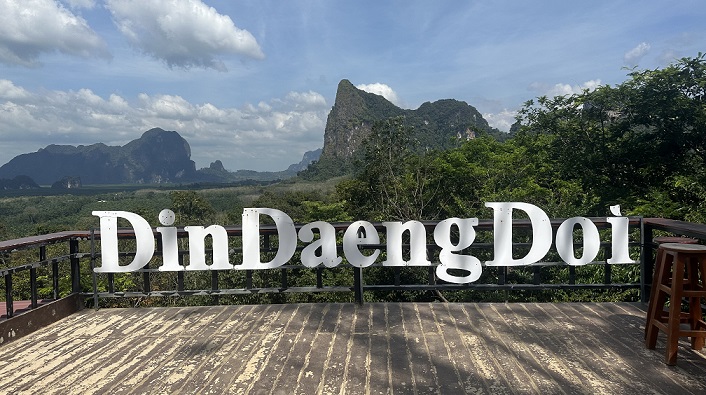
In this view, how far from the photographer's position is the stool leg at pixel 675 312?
2.55m

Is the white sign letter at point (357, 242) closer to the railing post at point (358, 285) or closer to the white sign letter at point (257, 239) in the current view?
the railing post at point (358, 285)

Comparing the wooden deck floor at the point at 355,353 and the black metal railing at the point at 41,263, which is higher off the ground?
the black metal railing at the point at 41,263

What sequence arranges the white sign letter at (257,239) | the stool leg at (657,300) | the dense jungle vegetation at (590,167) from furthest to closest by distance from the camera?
1. the dense jungle vegetation at (590,167)
2. the white sign letter at (257,239)
3. the stool leg at (657,300)

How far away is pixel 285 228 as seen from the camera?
389 cm

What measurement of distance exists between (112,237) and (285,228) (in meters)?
1.62

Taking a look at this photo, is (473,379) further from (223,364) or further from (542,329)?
(223,364)

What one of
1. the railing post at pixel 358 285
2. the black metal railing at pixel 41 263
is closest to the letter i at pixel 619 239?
the railing post at pixel 358 285

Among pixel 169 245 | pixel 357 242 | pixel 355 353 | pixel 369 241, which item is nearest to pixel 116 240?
pixel 169 245

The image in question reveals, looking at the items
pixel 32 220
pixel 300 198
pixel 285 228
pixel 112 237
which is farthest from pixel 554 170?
pixel 32 220

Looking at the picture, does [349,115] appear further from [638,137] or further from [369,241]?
[369,241]

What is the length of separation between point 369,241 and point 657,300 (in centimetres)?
216

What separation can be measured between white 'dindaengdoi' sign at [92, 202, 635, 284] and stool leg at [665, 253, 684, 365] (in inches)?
44.9

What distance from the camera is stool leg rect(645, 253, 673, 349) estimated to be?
2781mm

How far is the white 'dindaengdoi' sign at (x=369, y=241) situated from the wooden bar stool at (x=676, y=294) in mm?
950
